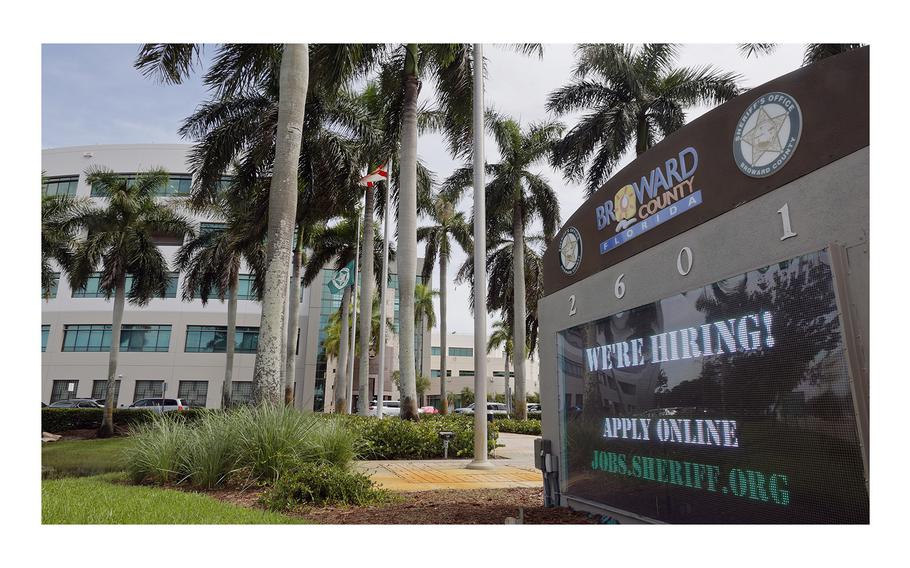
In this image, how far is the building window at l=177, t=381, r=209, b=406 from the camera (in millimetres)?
47656

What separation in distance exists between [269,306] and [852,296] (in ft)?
30.9

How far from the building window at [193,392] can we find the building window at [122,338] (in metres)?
3.26

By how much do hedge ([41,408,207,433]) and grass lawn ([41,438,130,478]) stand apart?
545 cm

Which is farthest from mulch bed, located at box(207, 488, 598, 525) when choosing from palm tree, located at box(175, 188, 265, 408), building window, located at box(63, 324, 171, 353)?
building window, located at box(63, 324, 171, 353)

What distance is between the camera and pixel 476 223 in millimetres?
13031

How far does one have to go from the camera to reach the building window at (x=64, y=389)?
4653cm

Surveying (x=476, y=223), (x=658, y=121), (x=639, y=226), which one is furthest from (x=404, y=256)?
(x=639, y=226)

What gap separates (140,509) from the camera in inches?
250

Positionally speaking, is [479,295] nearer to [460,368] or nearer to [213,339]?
[213,339]

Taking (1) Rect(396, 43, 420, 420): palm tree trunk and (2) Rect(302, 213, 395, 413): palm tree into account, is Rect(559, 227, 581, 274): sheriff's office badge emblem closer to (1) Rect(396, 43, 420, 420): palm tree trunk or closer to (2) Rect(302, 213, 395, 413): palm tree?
(1) Rect(396, 43, 420, 420): palm tree trunk

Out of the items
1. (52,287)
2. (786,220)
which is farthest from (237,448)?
(52,287)

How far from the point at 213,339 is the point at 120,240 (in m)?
23.0

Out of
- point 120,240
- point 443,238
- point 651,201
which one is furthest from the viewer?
point 443,238

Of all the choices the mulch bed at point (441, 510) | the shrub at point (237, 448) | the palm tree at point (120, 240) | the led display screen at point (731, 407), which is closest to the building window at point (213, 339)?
the palm tree at point (120, 240)
